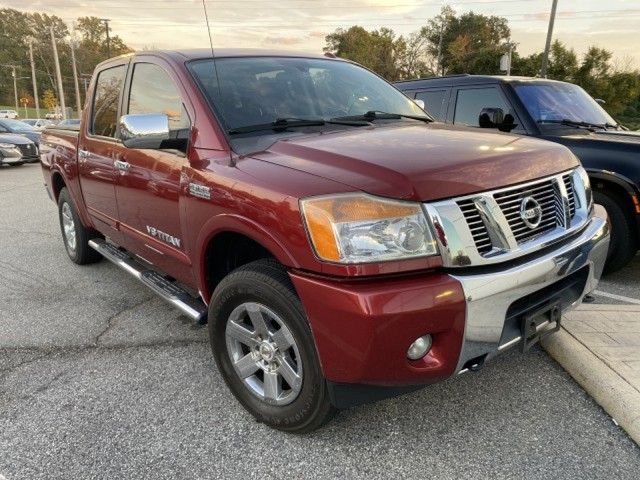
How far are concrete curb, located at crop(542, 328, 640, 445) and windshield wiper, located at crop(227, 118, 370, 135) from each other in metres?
1.75

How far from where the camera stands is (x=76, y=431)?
2621 mm

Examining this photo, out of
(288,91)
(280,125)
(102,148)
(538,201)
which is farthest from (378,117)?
(102,148)

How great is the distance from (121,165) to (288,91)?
1.27 meters

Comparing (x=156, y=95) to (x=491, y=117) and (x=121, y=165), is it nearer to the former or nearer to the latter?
(x=121, y=165)

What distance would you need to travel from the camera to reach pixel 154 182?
10.6 ft

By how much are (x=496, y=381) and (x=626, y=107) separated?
149ft

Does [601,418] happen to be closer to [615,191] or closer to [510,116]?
[615,191]

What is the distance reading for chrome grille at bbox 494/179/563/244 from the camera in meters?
2.26

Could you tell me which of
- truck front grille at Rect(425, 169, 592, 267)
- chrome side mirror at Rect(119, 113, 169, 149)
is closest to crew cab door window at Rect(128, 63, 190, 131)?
chrome side mirror at Rect(119, 113, 169, 149)

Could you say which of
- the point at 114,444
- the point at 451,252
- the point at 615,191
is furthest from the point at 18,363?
the point at 615,191

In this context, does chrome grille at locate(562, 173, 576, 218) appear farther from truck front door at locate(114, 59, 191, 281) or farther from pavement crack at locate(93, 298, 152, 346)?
pavement crack at locate(93, 298, 152, 346)

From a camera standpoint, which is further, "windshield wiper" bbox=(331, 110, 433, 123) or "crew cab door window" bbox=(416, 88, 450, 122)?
"crew cab door window" bbox=(416, 88, 450, 122)

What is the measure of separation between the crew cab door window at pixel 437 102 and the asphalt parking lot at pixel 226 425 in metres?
3.52

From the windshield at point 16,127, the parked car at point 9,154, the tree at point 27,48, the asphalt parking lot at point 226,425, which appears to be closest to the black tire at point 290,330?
the asphalt parking lot at point 226,425
